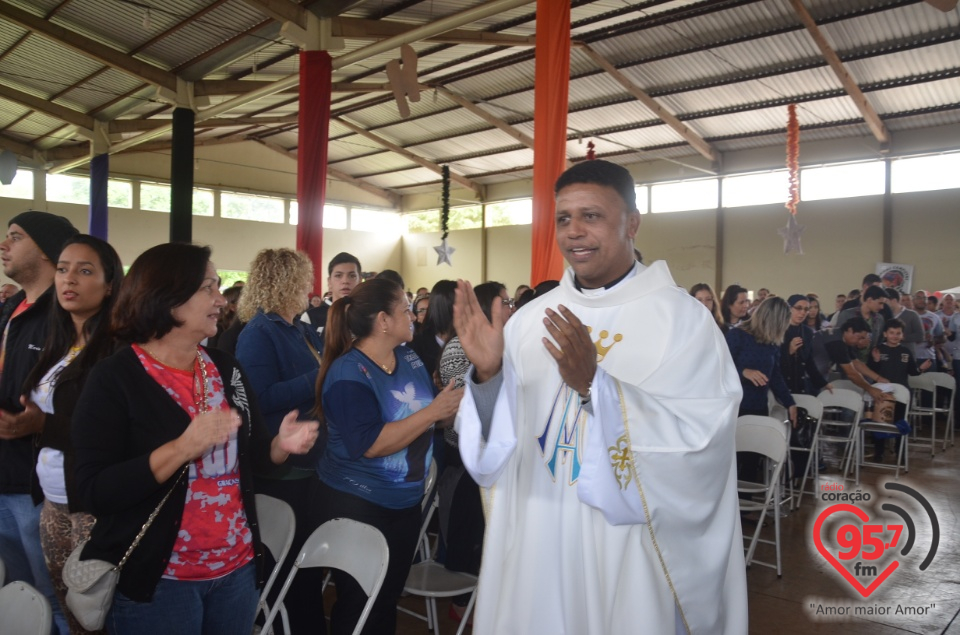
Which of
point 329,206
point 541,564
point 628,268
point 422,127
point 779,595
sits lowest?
point 779,595

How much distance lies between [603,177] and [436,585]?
1.86m

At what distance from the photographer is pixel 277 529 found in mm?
2471

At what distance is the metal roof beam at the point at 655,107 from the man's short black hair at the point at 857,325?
7.92 m

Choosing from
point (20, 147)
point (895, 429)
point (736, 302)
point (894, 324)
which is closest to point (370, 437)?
point (736, 302)

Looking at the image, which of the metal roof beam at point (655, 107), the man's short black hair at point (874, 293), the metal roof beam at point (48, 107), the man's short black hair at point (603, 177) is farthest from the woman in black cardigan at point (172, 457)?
the metal roof beam at point (48, 107)

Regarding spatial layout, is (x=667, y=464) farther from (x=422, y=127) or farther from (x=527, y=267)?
(x=527, y=267)

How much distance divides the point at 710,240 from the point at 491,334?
1561 cm

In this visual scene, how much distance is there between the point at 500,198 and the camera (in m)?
20.9

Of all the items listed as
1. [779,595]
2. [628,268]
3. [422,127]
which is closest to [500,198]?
[422,127]

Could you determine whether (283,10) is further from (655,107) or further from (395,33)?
(655,107)

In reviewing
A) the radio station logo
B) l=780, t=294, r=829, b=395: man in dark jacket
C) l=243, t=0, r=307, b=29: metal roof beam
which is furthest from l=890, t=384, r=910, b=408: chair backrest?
l=243, t=0, r=307, b=29: metal roof beam

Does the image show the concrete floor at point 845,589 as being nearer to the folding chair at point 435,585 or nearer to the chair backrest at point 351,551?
the folding chair at point 435,585

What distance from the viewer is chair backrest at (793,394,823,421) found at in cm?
554

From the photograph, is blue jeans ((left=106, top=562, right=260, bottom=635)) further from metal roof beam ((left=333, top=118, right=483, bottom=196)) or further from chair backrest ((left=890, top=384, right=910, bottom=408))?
metal roof beam ((left=333, top=118, right=483, bottom=196))
